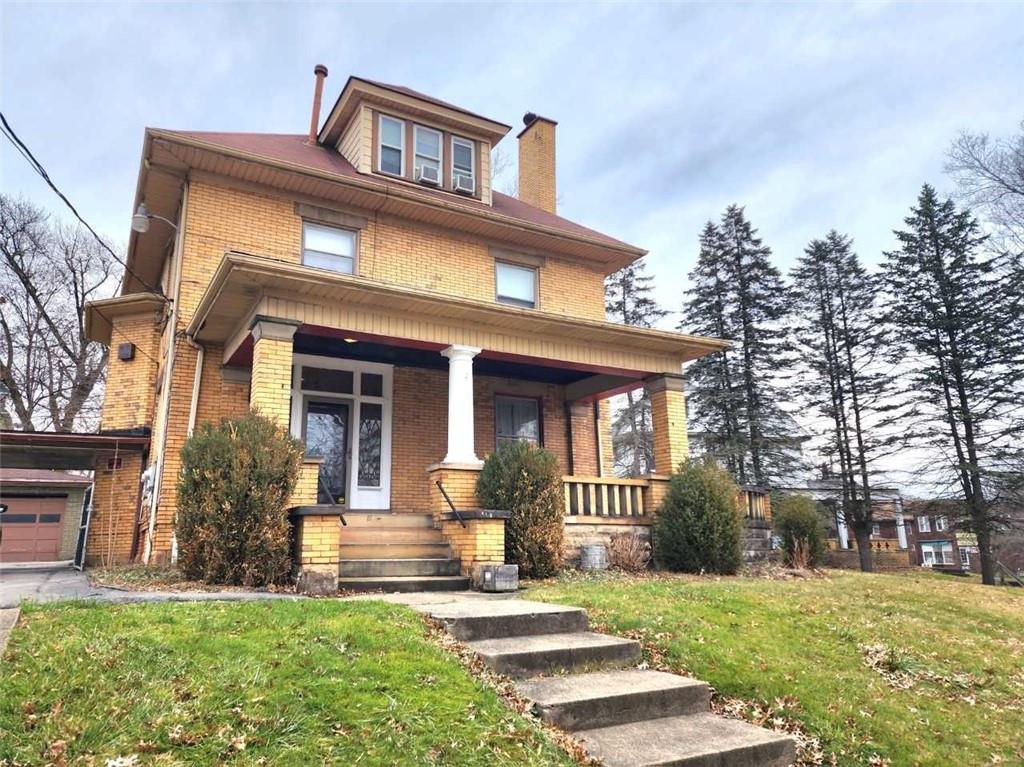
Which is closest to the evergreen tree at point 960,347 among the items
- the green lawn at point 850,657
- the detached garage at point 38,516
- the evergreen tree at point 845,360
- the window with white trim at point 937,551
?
the evergreen tree at point 845,360

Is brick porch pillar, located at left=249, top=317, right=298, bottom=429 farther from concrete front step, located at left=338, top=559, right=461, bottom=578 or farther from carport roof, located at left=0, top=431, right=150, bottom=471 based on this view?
carport roof, located at left=0, top=431, right=150, bottom=471

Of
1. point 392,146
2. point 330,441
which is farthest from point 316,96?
point 330,441

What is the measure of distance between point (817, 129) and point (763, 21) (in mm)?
5480

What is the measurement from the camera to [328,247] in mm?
12125

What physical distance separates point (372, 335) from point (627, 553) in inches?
196

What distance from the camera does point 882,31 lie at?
10750mm

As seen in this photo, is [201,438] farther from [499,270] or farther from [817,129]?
[817,129]

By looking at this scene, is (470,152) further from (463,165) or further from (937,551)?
(937,551)

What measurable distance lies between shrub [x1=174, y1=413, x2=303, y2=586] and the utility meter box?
87.2 inches

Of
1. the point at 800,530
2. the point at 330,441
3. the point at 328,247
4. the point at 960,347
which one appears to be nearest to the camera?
the point at 330,441

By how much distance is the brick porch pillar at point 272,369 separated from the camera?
8.34 meters

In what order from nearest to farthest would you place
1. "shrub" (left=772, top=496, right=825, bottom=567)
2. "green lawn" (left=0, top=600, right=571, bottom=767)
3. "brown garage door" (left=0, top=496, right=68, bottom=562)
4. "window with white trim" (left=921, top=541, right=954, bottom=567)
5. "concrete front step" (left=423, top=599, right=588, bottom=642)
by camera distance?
"green lawn" (left=0, top=600, right=571, bottom=767)
"concrete front step" (left=423, top=599, right=588, bottom=642)
"shrub" (left=772, top=496, right=825, bottom=567)
"brown garage door" (left=0, top=496, right=68, bottom=562)
"window with white trim" (left=921, top=541, right=954, bottom=567)

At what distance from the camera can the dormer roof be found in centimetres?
1371

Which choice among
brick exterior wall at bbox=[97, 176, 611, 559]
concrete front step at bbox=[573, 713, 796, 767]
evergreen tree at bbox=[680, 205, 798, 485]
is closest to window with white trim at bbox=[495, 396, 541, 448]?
brick exterior wall at bbox=[97, 176, 611, 559]
